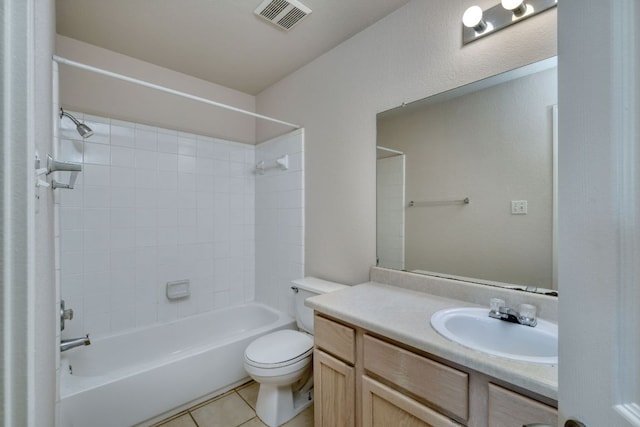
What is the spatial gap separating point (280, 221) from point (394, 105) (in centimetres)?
138

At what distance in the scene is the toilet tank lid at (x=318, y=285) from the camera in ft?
5.99

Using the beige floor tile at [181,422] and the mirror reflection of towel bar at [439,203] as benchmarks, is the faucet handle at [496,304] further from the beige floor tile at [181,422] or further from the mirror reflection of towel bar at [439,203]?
the beige floor tile at [181,422]

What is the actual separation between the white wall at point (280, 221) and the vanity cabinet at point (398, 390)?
104 centimetres

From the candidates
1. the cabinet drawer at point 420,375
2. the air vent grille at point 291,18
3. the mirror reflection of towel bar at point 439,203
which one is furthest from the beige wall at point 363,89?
the cabinet drawer at point 420,375

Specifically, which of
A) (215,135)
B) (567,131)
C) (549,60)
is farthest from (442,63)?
(215,135)

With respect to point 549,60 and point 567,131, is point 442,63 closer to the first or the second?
point 549,60

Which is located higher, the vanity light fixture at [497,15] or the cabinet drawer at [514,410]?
the vanity light fixture at [497,15]

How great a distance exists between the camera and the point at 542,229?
115cm

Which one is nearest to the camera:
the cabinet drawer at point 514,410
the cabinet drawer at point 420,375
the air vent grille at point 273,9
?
the cabinet drawer at point 514,410

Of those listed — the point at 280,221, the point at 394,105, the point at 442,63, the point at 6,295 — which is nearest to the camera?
the point at 6,295

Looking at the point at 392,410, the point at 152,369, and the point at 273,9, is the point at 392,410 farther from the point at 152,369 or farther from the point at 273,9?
the point at 273,9

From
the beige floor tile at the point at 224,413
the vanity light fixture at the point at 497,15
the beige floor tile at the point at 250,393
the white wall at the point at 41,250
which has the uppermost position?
the vanity light fixture at the point at 497,15

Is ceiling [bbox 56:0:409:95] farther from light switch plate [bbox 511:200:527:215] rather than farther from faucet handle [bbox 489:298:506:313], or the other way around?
→ faucet handle [bbox 489:298:506:313]

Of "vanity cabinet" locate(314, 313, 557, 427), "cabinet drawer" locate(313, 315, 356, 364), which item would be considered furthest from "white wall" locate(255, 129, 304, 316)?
"vanity cabinet" locate(314, 313, 557, 427)
